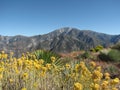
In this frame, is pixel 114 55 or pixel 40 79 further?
→ pixel 114 55

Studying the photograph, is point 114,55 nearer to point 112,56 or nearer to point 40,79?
point 112,56

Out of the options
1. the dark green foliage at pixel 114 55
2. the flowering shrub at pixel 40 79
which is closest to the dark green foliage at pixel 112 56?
the dark green foliage at pixel 114 55

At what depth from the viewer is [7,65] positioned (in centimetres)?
600

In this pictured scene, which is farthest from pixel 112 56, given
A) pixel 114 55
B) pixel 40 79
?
pixel 40 79

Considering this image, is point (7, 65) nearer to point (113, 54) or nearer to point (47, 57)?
point (47, 57)

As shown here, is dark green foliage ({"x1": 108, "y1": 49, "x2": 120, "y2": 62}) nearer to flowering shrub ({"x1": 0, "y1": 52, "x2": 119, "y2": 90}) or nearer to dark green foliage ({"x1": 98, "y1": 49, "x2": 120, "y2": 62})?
dark green foliage ({"x1": 98, "y1": 49, "x2": 120, "y2": 62})

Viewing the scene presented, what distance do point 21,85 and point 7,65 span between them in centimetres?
102

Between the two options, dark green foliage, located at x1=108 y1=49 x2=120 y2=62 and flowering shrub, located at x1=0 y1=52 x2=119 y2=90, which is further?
dark green foliage, located at x1=108 y1=49 x2=120 y2=62

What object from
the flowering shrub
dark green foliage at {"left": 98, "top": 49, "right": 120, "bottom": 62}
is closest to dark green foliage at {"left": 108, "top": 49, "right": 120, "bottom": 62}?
dark green foliage at {"left": 98, "top": 49, "right": 120, "bottom": 62}

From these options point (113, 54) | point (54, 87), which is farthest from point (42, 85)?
point (113, 54)

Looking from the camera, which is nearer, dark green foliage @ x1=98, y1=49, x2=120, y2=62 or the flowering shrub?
the flowering shrub

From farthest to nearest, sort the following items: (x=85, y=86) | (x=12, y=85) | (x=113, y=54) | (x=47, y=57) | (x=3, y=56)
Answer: (x=113, y=54)
(x=47, y=57)
(x=3, y=56)
(x=12, y=85)
(x=85, y=86)

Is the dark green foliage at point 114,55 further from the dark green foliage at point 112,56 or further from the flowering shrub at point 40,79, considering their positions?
the flowering shrub at point 40,79

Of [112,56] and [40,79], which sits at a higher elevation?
[40,79]
